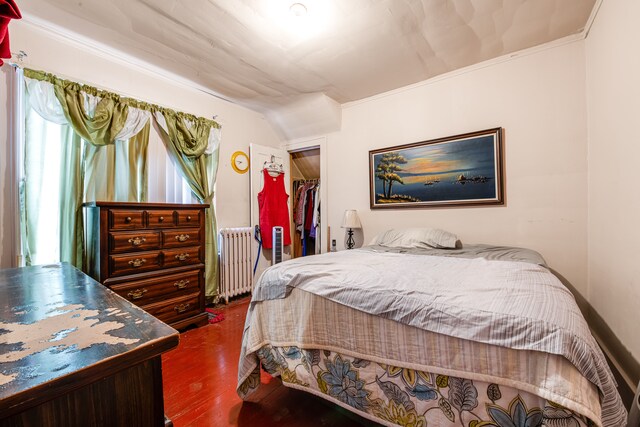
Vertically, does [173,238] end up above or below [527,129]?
below

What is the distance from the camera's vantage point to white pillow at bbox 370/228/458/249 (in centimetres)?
246

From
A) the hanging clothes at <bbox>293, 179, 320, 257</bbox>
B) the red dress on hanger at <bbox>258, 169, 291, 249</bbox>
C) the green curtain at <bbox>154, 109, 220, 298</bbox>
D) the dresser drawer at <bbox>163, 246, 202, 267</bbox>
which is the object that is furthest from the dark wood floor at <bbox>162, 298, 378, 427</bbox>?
the hanging clothes at <bbox>293, 179, 320, 257</bbox>

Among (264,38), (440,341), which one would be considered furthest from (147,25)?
Answer: (440,341)

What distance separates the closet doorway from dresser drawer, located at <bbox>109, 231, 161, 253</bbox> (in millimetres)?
2181

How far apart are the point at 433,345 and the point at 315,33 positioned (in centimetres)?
230

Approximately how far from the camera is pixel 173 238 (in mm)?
2320

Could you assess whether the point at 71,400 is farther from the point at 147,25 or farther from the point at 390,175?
the point at 390,175

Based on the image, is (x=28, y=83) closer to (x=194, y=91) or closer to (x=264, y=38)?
(x=194, y=91)

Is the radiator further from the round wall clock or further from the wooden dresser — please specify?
the round wall clock

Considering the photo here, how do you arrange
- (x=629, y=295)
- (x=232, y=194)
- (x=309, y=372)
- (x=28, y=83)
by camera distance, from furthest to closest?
(x=232, y=194) → (x=28, y=83) → (x=629, y=295) → (x=309, y=372)

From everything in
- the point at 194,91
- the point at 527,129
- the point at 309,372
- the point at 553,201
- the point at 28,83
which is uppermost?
the point at 194,91

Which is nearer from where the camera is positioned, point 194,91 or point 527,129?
point 527,129

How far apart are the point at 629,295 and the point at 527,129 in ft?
5.08

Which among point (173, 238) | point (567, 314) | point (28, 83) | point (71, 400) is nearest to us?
point (71, 400)
